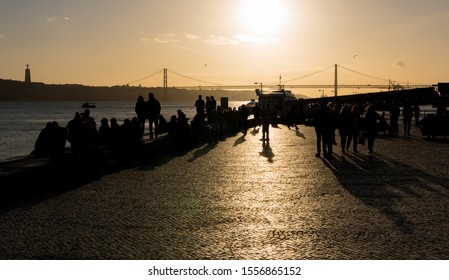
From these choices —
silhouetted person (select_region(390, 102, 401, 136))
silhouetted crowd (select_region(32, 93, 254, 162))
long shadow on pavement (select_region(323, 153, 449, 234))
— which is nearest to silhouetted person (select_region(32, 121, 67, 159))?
silhouetted crowd (select_region(32, 93, 254, 162))

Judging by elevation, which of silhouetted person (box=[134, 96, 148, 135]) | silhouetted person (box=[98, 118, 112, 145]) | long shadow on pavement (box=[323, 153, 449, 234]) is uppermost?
silhouetted person (box=[134, 96, 148, 135])

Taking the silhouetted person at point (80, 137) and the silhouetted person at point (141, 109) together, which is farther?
the silhouetted person at point (141, 109)

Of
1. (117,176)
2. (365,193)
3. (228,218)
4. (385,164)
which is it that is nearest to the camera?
(228,218)

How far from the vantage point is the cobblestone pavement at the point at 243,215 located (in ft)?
20.9

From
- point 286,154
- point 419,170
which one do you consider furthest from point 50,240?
point 286,154

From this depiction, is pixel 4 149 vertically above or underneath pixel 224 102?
underneath

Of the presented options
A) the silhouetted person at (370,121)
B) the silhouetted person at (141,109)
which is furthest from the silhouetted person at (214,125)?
the silhouetted person at (370,121)

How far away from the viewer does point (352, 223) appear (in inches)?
307

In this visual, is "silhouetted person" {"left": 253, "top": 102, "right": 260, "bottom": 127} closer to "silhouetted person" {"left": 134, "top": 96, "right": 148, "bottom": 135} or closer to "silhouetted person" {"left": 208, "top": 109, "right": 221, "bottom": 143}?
"silhouetted person" {"left": 208, "top": 109, "right": 221, "bottom": 143}

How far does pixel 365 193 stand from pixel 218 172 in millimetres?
4299

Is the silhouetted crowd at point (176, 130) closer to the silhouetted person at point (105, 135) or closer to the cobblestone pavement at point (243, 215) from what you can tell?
the silhouetted person at point (105, 135)

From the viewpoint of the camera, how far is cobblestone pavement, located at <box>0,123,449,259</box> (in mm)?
6379
